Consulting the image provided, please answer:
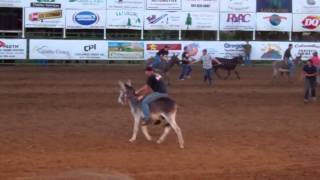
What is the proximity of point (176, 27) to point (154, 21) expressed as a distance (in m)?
1.60

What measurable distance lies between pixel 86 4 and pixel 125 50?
4398mm

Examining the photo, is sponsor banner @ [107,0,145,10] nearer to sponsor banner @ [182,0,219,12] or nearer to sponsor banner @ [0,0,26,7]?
sponsor banner @ [182,0,219,12]

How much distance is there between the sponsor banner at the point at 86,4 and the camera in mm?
45250

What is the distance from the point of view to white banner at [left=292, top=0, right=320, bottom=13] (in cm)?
4944

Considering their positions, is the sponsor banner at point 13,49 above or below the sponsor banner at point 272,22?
below

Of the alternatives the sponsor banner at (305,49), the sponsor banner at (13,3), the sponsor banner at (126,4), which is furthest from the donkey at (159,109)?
the sponsor banner at (305,49)

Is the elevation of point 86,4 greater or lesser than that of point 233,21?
greater

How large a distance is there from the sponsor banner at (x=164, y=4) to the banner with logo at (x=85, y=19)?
10.8 ft

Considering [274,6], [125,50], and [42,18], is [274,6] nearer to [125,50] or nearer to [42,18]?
[125,50]

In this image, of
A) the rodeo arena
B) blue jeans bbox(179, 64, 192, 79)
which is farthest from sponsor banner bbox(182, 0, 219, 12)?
blue jeans bbox(179, 64, 192, 79)

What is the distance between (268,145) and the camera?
16.0 m

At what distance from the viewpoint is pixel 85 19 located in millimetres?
45469

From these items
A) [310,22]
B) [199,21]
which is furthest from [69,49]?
[310,22]

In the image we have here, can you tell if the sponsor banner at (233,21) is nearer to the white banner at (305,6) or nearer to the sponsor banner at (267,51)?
the sponsor banner at (267,51)
